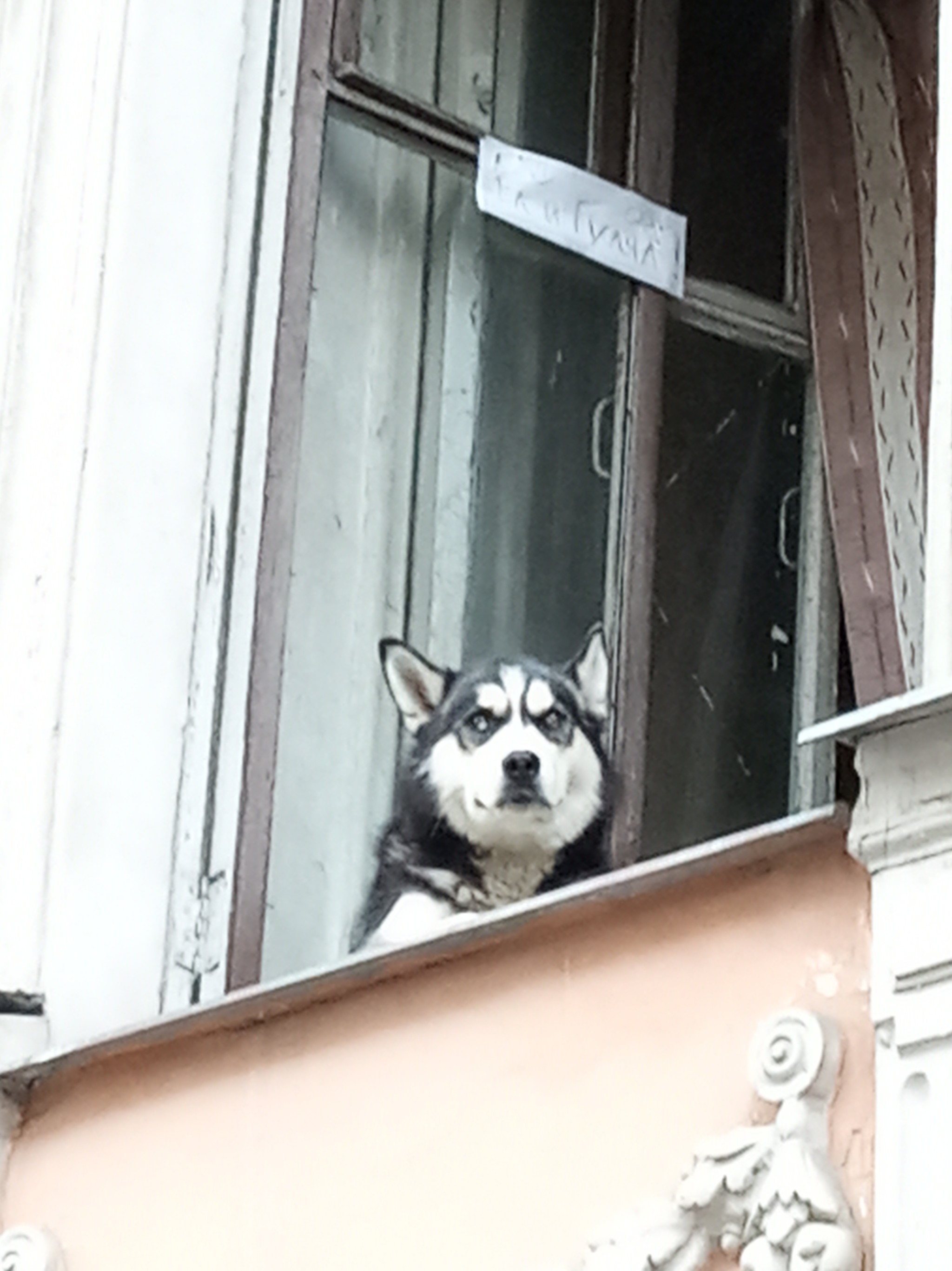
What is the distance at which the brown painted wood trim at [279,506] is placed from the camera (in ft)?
10.1

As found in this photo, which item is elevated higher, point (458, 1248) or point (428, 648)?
point (428, 648)

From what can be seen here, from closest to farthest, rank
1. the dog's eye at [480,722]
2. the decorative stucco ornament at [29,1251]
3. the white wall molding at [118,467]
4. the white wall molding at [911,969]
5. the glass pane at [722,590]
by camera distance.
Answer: the white wall molding at [911,969], the decorative stucco ornament at [29,1251], the white wall molding at [118,467], the dog's eye at [480,722], the glass pane at [722,590]

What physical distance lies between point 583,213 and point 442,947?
1256 mm

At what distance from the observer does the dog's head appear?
3.15m

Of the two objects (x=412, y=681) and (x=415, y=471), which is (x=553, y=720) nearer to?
(x=412, y=681)

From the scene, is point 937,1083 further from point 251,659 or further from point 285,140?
point 285,140

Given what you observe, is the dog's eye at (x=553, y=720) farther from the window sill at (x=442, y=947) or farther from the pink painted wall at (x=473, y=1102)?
the pink painted wall at (x=473, y=1102)

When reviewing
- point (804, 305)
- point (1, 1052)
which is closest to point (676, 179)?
point (804, 305)

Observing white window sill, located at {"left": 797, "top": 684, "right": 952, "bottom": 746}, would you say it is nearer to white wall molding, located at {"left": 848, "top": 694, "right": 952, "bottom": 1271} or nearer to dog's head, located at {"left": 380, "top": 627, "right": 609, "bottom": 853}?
white wall molding, located at {"left": 848, "top": 694, "right": 952, "bottom": 1271}

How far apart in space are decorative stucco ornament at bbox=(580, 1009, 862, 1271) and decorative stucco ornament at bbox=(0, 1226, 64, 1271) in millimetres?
703

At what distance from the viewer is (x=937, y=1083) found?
81.4 inches

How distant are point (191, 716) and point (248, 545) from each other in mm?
214

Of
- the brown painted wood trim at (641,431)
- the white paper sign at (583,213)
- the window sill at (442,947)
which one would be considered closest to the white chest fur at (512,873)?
the brown painted wood trim at (641,431)

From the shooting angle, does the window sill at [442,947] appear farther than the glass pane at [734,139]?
No
